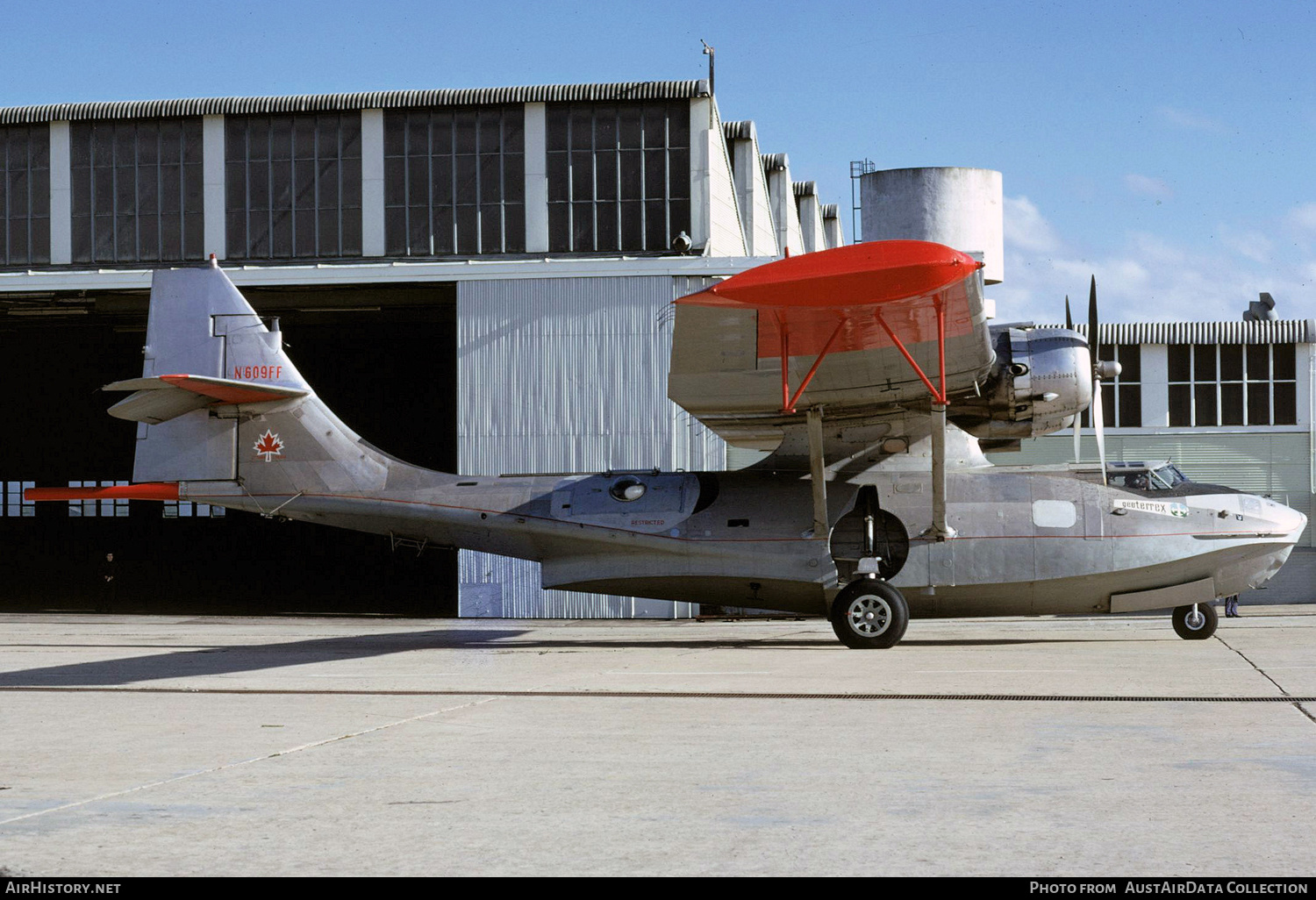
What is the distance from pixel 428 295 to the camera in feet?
102

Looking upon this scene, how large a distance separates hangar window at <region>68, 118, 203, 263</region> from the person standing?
30.0 feet

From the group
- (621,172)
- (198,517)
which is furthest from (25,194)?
(621,172)

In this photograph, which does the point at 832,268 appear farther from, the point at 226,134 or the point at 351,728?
the point at 226,134

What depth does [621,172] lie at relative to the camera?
95.6 ft

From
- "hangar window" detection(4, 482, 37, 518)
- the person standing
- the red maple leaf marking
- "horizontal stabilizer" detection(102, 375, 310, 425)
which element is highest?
"horizontal stabilizer" detection(102, 375, 310, 425)

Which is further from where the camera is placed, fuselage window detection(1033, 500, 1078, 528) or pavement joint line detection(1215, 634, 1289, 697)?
fuselage window detection(1033, 500, 1078, 528)

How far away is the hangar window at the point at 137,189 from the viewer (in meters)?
30.2

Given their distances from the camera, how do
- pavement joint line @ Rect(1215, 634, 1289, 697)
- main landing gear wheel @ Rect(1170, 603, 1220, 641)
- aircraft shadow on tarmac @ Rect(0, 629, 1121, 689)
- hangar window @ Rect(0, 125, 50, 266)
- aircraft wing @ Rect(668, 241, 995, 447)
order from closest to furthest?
1. pavement joint line @ Rect(1215, 634, 1289, 697)
2. aircraft wing @ Rect(668, 241, 995, 447)
3. aircraft shadow on tarmac @ Rect(0, 629, 1121, 689)
4. main landing gear wheel @ Rect(1170, 603, 1220, 641)
5. hangar window @ Rect(0, 125, 50, 266)

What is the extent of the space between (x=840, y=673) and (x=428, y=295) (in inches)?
779

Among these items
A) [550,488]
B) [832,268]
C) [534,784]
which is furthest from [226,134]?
[534,784]

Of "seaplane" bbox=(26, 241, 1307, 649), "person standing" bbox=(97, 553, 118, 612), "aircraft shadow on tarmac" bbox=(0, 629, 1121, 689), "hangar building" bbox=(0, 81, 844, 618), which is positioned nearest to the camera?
"aircraft shadow on tarmac" bbox=(0, 629, 1121, 689)

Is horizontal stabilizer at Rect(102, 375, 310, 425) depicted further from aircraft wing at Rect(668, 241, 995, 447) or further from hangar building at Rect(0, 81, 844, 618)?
hangar building at Rect(0, 81, 844, 618)

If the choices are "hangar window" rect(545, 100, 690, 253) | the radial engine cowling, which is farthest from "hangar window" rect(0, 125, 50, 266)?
the radial engine cowling

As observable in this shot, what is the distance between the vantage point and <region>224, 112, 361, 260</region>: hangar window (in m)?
29.8
